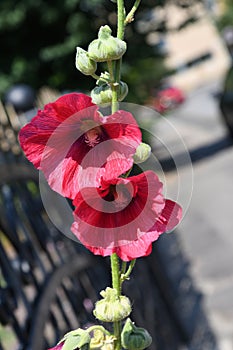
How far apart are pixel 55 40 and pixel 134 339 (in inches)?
245

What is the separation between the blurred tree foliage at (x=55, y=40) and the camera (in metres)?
6.05

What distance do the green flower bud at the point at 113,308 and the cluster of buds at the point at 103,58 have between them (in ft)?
0.50

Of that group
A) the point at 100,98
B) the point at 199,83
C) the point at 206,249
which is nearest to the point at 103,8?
the point at 206,249

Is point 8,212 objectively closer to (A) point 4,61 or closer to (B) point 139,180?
(B) point 139,180

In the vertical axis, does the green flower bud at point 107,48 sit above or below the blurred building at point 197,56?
above

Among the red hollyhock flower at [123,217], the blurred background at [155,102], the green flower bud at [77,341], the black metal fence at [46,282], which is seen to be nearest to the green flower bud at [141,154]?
the red hollyhock flower at [123,217]

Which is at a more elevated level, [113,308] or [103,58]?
[103,58]

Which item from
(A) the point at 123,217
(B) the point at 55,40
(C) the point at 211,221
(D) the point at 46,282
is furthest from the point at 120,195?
(B) the point at 55,40

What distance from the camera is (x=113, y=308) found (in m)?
0.44

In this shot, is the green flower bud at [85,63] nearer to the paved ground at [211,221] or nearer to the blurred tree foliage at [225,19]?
the paved ground at [211,221]

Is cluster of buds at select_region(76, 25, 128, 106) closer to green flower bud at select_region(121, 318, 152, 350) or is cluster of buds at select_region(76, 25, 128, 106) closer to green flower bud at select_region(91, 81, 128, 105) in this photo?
green flower bud at select_region(91, 81, 128, 105)

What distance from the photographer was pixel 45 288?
1.47 m

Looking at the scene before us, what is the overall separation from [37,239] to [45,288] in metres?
0.24

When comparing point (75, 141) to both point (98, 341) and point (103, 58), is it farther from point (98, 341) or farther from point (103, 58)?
point (98, 341)
